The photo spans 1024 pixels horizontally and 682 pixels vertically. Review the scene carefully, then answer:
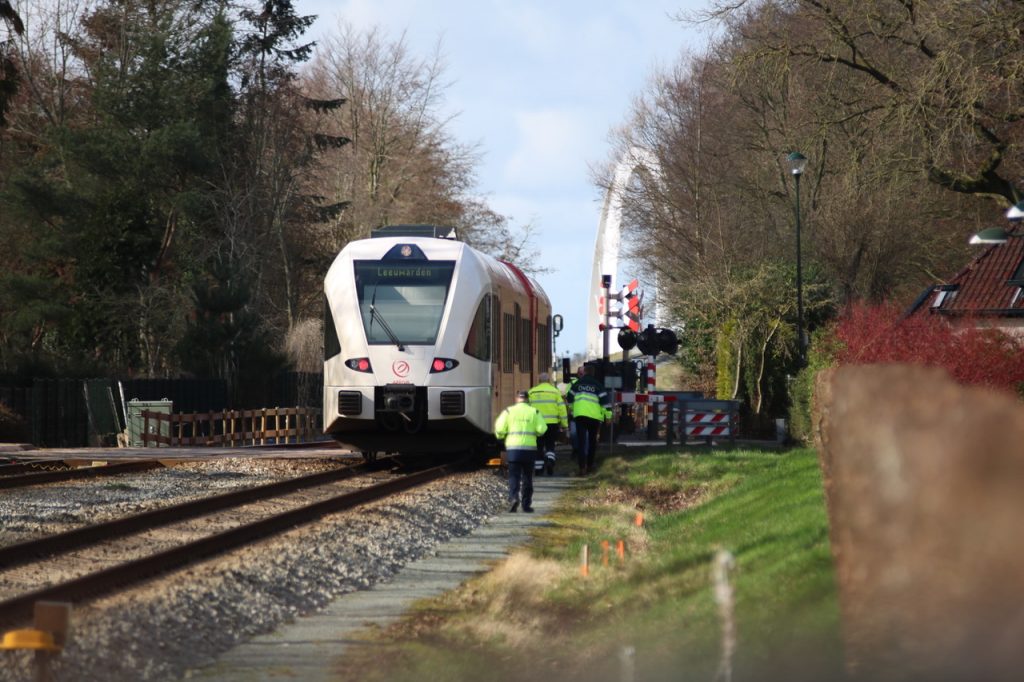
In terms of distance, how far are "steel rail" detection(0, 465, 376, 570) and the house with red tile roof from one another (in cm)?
3280

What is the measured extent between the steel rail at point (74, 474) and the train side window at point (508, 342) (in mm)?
6033

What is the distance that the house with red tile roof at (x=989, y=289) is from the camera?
166 ft

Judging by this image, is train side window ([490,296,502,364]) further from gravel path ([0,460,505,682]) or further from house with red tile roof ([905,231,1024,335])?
house with red tile roof ([905,231,1024,335])

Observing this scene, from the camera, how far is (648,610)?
10297 millimetres

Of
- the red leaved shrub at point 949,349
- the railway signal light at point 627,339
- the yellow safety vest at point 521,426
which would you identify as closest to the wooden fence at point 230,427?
the railway signal light at point 627,339

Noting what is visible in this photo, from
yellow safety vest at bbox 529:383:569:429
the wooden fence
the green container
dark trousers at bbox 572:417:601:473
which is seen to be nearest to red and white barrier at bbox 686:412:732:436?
dark trousers at bbox 572:417:601:473

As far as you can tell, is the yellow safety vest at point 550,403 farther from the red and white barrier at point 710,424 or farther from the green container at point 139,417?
the green container at point 139,417

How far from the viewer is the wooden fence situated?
35.1m

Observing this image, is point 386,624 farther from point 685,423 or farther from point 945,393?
point 685,423

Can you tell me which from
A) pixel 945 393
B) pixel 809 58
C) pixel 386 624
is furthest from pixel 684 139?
pixel 945 393

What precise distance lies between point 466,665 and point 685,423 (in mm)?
22411

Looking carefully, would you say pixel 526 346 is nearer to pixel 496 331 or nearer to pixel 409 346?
pixel 496 331

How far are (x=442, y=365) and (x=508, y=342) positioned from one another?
10.2 ft

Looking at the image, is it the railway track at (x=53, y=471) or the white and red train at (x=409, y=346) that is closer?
the railway track at (x=53, y=471)
